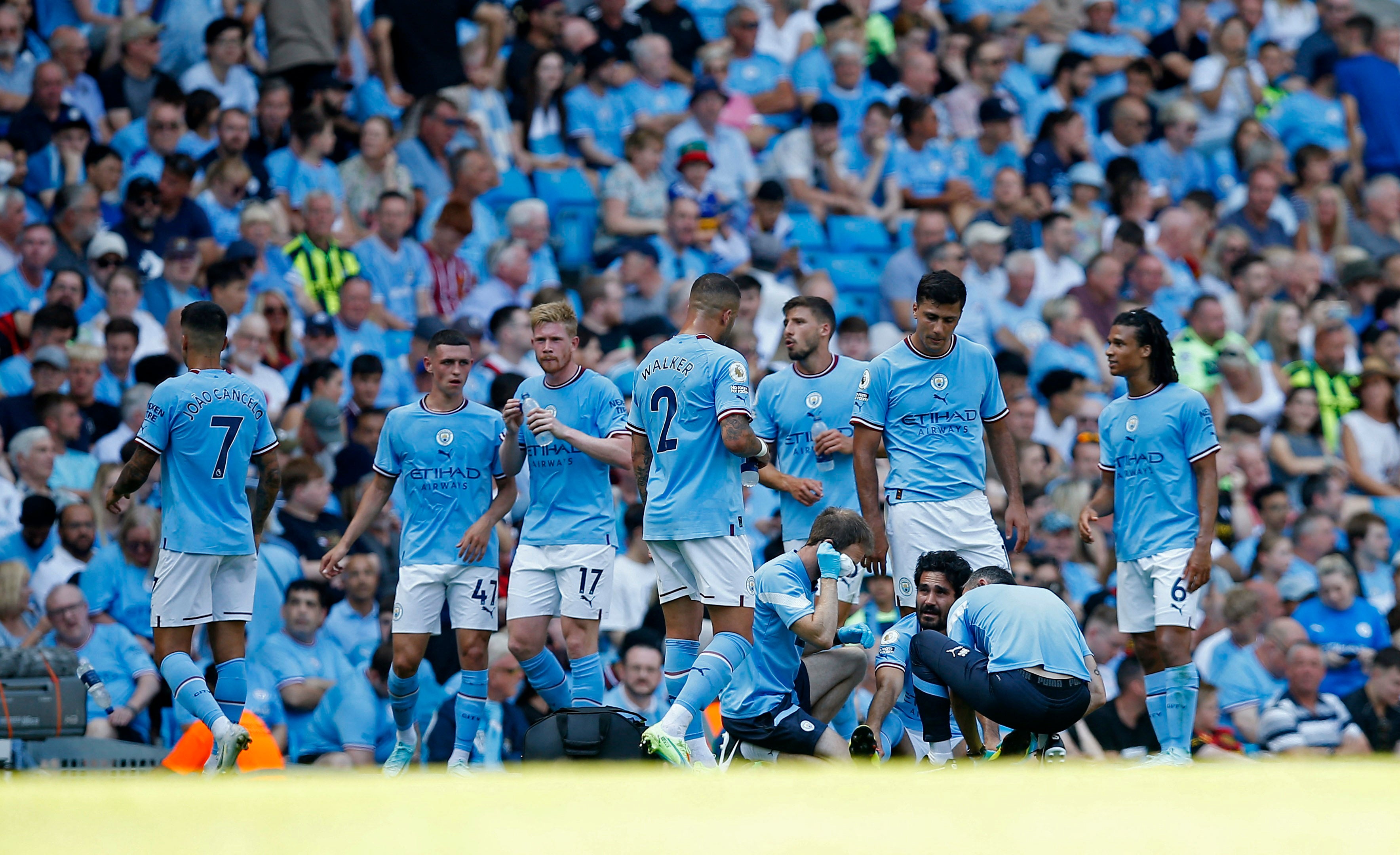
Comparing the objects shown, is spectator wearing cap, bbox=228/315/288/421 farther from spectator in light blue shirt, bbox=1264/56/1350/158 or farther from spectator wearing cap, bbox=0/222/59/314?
spectator in light blue shirt, bbox=1264/56/1350/158

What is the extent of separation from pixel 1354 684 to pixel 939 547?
6157 millimetres

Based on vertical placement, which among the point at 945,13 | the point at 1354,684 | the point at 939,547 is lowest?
the point at 1354,684

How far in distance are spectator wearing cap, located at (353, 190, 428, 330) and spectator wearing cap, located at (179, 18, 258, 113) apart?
1.74 m

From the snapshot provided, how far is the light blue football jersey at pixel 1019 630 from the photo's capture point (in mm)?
8219

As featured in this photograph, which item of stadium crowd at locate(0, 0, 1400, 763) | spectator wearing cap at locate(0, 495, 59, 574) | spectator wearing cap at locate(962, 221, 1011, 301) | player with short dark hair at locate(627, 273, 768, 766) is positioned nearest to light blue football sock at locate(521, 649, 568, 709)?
stadium crowd at locate(0, 0, 1400, 763)

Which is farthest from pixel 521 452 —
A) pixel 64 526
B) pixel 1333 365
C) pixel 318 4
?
pixel 1333 365

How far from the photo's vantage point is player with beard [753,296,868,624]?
10.4 metres

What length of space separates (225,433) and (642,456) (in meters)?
2.44

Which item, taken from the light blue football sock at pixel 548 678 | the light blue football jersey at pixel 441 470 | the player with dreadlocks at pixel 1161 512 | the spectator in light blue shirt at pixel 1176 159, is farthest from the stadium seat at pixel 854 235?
the light blue football sock at pixel 548 678

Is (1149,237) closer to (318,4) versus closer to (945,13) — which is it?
(945,13)

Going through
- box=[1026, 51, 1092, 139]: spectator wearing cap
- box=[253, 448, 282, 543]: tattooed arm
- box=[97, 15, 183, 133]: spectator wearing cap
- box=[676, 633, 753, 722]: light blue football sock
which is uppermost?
box=[1026, 51, 1092, 139]: spectator wearing cap

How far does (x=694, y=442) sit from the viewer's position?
919 cm

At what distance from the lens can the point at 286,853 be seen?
389 centimetres

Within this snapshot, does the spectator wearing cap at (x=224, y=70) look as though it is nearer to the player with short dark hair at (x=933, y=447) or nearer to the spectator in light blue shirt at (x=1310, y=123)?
the player with short dark hair at (x=933, y=447)
